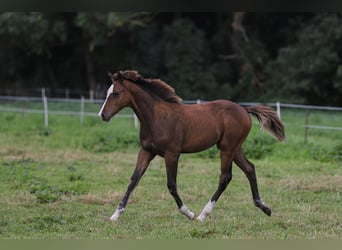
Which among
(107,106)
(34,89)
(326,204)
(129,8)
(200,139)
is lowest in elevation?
(34,89)

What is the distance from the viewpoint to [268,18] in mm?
25594

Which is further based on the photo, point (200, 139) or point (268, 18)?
point (268, 18)

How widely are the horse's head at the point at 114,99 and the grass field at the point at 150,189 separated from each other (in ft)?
4.01

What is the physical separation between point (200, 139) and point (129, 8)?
4.97 metres

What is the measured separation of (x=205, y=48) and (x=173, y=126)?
2047 cm

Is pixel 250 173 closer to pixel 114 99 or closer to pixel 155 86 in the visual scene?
pixel 155 86

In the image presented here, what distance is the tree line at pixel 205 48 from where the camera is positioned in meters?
22.3

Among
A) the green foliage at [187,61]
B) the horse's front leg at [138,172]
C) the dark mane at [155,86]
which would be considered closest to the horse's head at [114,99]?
the dark mane at [155,86]

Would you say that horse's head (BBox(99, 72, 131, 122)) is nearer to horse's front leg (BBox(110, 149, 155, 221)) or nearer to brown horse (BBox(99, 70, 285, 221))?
brown horse (BBox(99, 70, 285, 221))

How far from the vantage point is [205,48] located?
86.8 ft

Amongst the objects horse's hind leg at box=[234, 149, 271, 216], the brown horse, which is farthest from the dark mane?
horse's hind leg at box=[234, 149, 271, 216]

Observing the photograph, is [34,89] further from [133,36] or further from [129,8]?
[129,8]

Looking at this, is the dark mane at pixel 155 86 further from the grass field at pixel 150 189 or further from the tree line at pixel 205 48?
the tree line at pixel 205 48

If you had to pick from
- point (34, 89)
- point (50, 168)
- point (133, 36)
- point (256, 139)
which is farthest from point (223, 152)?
point (34, 89)
